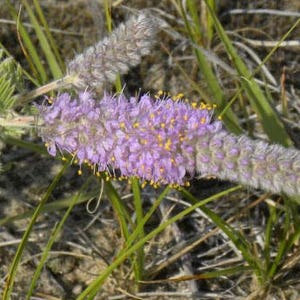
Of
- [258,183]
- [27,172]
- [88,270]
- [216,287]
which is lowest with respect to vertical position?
[216,287]

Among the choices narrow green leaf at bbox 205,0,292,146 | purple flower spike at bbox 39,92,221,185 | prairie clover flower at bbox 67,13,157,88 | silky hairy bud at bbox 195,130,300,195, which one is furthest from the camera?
narrow green leaf at bbox 205,0,292,146

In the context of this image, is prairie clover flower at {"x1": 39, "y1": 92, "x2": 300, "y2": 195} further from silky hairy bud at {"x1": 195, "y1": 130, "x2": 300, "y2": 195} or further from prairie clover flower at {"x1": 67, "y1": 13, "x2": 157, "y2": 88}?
prairie clover flower at {"x1": 67, "y1": 13, "x2": 157, "y2": 88}

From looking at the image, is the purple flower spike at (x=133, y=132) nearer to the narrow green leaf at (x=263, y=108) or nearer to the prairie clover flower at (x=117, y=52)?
the prairie clover flower at (x=117, y=52)

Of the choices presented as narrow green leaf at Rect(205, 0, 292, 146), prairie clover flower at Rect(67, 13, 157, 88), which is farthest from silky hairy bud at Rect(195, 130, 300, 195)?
narrow green leaf at Rect(205, 0, 292, 146)

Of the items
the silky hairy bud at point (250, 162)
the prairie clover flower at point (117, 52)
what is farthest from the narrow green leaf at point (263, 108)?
the silky hairy bud at point (250, 162)

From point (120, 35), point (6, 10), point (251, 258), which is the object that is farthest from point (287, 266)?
point (6, 10)

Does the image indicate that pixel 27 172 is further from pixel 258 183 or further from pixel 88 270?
pixel 258 183

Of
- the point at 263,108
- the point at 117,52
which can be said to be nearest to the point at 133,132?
the point at 117,52

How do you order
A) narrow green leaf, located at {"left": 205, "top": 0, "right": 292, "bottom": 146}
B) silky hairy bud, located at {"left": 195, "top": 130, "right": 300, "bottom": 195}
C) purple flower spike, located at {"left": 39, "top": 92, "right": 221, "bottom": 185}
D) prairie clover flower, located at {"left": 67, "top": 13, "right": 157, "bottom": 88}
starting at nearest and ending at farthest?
silky hairy bud, located at {"left": 195, "top": 130, "right": 300, "bottom": 195}, purple flower spike, located at {"left": 39, "top": 92, "right": 221, "bottom": 185}, prairie clover flower, located at {"left": 67, "top": 13, "right": 157, "bottom": 88}, narrow green leaf, located at {"left": 205, "top": 0, "right": 292, "bottom": 146}
